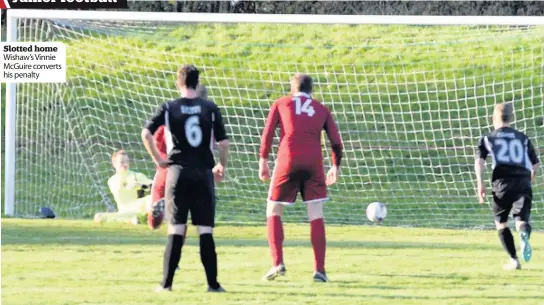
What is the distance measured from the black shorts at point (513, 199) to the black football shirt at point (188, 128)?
10.0 feet

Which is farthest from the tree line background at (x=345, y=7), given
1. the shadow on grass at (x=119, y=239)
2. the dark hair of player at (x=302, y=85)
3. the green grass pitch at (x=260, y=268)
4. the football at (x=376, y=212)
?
the dark hair of player at (x=302, y=85)

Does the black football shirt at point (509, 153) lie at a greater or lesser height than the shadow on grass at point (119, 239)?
greater

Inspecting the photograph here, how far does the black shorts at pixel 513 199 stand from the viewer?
38.1 ft

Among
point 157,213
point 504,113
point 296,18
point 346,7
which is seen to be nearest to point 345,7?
point 346,7

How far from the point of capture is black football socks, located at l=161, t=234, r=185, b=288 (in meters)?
9.66

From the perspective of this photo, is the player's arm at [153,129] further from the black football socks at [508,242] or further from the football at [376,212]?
the football at [376,212]

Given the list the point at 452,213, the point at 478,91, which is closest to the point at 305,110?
the point at 452,213

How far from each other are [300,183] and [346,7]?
49.5 ft

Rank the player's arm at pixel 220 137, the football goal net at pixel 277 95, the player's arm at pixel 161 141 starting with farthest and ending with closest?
the football goal net at pixel 277 95
the player's arm at pixel 161 141
the player's arm at pixel 220 137

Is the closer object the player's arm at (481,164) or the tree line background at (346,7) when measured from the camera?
the player's arm at (481,164)

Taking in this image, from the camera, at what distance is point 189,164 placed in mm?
9805

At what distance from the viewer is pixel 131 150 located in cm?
2167

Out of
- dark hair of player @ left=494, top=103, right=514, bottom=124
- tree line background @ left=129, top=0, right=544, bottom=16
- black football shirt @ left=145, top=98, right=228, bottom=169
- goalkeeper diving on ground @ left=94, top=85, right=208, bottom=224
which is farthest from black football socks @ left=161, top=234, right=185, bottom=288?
tree line background @ left=129, top=0, right=544, bottom=16

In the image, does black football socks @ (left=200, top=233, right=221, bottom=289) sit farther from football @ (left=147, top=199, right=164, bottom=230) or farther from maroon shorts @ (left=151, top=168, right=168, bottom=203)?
football @ (left=147, top=199, right=164, bottom=230)
